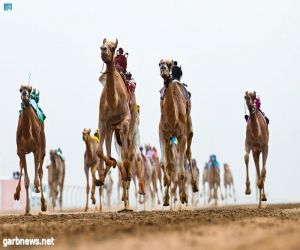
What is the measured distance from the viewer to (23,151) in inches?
736

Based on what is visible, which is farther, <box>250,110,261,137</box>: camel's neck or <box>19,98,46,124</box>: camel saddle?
<box>250,110,261,137</box>: camel's neck

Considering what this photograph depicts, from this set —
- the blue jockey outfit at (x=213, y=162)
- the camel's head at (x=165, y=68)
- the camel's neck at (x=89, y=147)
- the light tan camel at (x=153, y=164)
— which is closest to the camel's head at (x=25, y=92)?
the camel's head at (x=165, y=68)

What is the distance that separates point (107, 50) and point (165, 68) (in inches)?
69.1

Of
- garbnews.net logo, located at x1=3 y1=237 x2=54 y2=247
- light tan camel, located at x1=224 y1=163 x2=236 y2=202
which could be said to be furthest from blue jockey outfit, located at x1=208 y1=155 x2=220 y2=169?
garbnews.net logo, located at x1=3 y1=237 x2=54 y2=247

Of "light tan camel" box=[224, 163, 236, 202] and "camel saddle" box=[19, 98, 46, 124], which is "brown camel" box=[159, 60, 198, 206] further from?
"light tan camel" box=[224, 163, 236, 202]

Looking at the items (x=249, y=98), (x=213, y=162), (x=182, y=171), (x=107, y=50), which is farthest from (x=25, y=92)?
(x=213, y=162)

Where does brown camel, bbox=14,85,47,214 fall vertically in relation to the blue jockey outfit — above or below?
below

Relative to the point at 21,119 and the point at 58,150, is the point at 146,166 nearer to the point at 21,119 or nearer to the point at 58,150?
the point at 58,150

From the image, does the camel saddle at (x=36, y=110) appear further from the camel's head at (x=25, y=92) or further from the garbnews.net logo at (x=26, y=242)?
the garbnews.net logo at (x=26, y=242)

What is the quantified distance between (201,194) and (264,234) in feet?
141

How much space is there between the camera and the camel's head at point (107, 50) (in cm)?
1491

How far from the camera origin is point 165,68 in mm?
16281

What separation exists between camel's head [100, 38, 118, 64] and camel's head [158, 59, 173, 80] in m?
1.42

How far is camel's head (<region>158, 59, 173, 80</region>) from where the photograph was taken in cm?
1627
